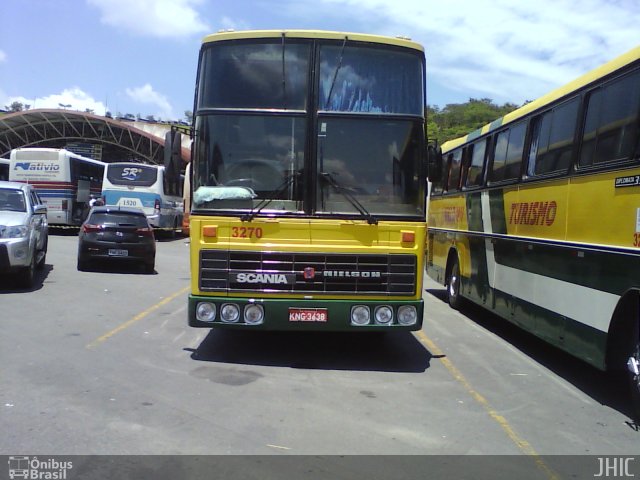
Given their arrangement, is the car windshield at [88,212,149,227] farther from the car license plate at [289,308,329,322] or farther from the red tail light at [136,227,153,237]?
the car license plate at [289,308,329,322]

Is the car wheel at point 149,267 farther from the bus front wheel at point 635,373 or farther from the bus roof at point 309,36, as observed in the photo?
the bus front wheel at point 635,373

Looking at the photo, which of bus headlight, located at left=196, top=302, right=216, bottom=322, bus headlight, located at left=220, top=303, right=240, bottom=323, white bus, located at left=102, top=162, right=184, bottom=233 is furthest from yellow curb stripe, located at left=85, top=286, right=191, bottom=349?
white bus, located at left=102, top=162, right=184, bottom=233

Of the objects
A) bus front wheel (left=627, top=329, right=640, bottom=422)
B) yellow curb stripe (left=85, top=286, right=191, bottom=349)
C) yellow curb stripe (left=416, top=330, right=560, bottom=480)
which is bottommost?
yellow curb stripe (left=85, top=286, right=191, bottom=349)

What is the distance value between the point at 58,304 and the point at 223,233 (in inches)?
199

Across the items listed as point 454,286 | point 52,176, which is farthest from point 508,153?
point 52,176

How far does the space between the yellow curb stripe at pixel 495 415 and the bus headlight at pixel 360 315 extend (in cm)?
125

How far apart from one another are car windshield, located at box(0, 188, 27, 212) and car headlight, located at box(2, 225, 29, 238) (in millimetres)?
932

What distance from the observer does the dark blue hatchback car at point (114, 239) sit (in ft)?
49.3

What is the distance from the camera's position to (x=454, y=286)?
39.3 feet

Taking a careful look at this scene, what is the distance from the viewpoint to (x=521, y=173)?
8.62 m

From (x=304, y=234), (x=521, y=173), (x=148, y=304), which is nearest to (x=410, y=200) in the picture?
(x=304, y=234)

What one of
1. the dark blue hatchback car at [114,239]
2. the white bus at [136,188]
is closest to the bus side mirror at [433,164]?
the dark blue hatchback car at [114,239]

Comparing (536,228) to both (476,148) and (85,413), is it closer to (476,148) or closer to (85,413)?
(476,148)

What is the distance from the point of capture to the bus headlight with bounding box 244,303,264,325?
6801mm
